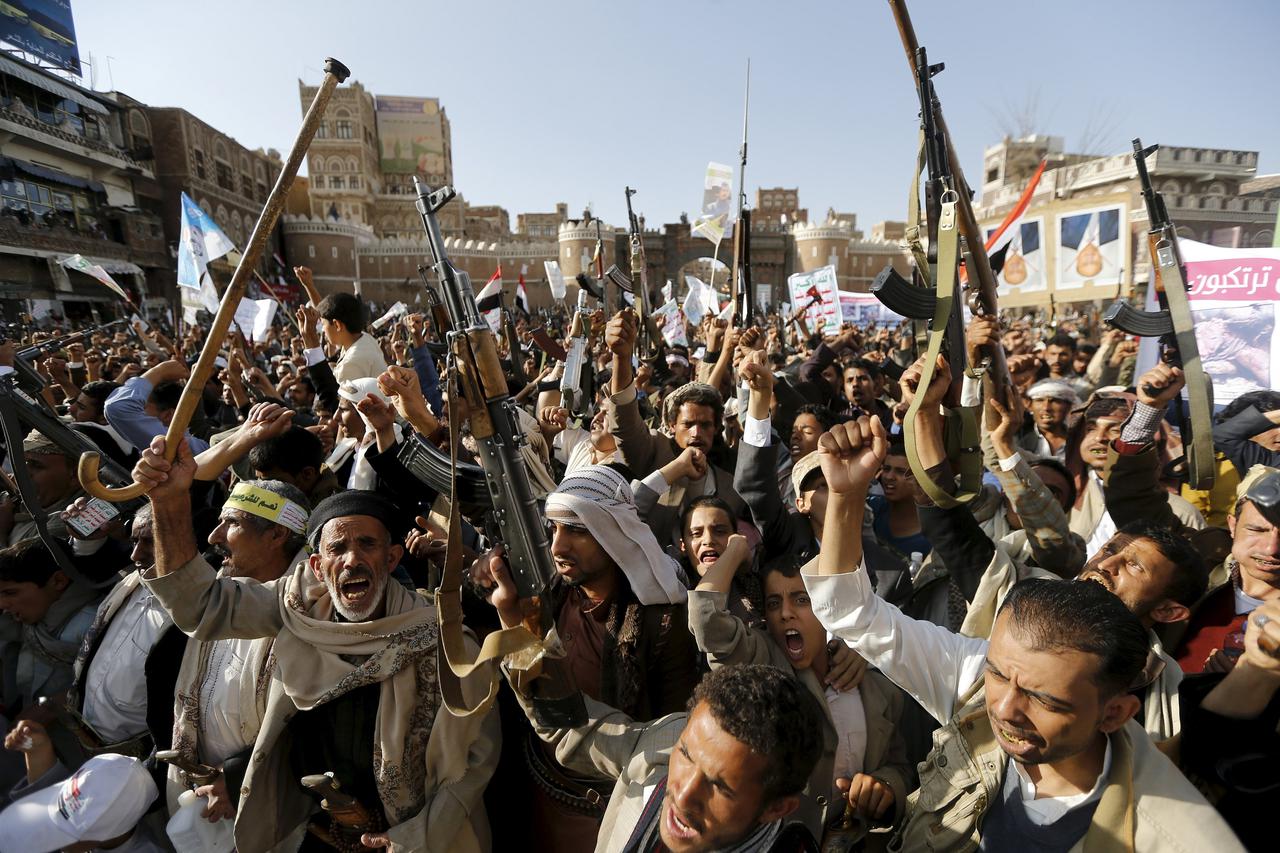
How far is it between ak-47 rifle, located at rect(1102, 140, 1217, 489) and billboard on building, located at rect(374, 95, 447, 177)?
239ft

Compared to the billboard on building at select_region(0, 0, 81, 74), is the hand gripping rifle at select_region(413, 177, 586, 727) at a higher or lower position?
lower

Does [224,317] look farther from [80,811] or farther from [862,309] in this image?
[862,309]

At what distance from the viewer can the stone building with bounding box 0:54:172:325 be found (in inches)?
874

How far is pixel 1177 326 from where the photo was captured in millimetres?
2459

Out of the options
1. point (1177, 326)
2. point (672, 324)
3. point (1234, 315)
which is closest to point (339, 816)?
point (1177, 326)

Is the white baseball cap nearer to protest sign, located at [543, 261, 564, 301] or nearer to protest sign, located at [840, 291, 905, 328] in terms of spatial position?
protest sign, located at [543, 261, 564, 301]

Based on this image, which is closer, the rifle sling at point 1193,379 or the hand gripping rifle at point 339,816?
the hand gripping rifle at point 339,816

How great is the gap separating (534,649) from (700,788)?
530 mm

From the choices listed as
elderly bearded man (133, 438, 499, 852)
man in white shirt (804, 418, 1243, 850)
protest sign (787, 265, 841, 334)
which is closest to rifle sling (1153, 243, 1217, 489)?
man in white shirt (804, 418, 1243, 850)

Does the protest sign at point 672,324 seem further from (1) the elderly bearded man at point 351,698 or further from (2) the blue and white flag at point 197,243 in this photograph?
(1) the elderly bearded man at point 351,698

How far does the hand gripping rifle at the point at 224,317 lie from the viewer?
169cm

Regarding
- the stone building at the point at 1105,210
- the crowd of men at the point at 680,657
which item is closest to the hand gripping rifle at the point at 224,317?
the crowd of men at the point at 680,657

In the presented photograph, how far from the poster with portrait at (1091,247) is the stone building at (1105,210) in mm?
10

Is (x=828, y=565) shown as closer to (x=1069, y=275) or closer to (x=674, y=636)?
(x=674, y=636)
